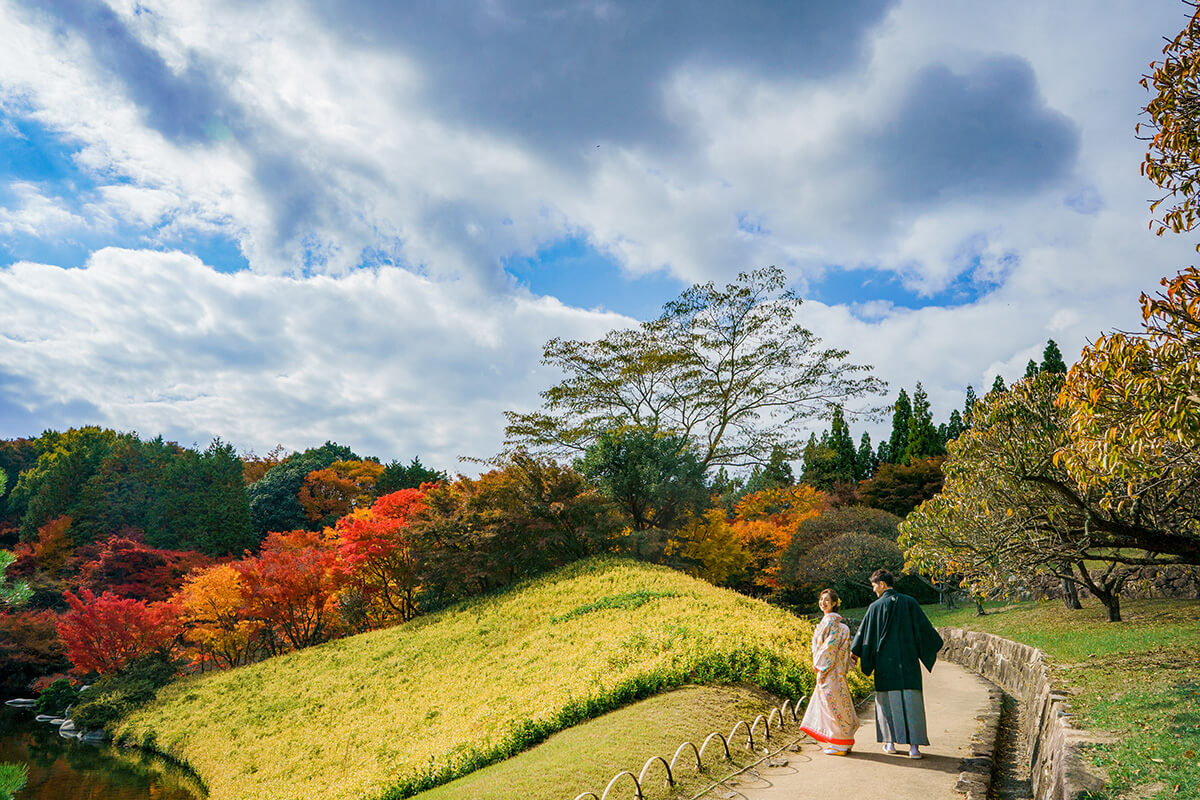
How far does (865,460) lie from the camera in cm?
4359

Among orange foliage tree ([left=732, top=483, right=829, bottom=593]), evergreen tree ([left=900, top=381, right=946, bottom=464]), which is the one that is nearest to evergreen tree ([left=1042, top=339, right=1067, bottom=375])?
evergreen tree ([left=900, top=381, right=946, bottom=464])

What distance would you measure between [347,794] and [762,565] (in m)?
20.5

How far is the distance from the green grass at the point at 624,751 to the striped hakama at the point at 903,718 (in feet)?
4.19

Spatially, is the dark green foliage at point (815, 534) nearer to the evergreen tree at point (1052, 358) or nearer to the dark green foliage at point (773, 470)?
the dark green foliage at point (773, 470)

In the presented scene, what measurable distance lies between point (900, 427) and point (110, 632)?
39.1 meters

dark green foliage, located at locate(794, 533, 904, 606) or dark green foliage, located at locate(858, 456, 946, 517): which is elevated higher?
dark green foliage, located at locate(858, 456, 946, 517)

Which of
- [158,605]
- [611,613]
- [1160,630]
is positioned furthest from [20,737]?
[1160,630]

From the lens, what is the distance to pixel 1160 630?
34.7 ft

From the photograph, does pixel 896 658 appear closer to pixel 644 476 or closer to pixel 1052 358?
pixel 644 476

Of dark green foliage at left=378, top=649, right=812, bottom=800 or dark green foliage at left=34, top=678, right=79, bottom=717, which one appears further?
dark green foliage at left=34, top=678, right=79, bottom=717

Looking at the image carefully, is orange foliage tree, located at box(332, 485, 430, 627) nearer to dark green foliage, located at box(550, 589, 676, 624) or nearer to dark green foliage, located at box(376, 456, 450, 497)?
dark green foliage, located at box(550, 589, 676, 624)

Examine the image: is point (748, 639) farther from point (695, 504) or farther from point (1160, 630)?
point (695, 504)

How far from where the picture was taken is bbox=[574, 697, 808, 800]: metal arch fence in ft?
17.9

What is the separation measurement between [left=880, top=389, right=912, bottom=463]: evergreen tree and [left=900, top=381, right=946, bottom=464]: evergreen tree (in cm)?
37
